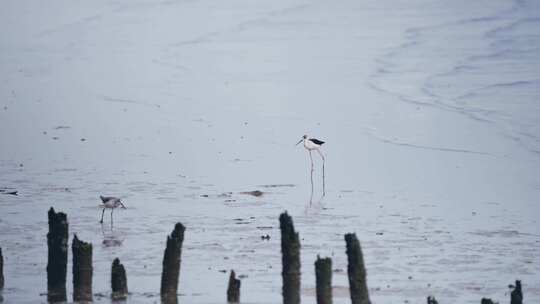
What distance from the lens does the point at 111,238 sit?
16859 millimetres

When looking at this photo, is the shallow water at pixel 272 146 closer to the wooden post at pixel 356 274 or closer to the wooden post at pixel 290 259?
the wooden post at pixel 290 259

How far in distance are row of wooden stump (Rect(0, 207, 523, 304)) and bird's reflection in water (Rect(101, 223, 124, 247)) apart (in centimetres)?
287

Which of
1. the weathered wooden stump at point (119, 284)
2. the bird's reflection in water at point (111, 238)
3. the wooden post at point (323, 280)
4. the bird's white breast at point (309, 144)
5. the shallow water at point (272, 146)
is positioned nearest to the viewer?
the wooden post at point (323, 280)

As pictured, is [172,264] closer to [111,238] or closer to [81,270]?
[81,270]

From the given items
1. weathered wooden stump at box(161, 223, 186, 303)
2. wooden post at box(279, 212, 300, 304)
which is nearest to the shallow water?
weathered wooden stump at box(161, 223, 186, 303)

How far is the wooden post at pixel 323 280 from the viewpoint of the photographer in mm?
10945

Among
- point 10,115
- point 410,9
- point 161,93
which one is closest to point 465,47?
point 410,9

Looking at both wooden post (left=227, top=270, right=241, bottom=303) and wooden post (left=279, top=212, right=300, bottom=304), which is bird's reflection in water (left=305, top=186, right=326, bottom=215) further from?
wooden post (left=279, top=212, right=300, bottom=304)

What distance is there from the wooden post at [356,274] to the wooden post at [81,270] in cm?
305

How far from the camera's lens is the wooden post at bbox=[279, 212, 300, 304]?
11.1 metres

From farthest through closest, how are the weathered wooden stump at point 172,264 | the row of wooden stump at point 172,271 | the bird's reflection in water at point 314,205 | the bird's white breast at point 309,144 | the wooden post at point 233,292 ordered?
the bird's white breast at point 309,144
the bird's reflection in water at point 314,205
the wooden post at point 233,292
the weathered wooden stump at point 172,264
the row of wooden stump at point 172,271

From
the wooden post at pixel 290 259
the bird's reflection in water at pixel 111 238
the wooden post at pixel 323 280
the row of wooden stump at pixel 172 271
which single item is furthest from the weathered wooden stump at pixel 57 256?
the bird's reflection in water at pixel 111 238

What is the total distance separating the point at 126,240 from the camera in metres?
16.8

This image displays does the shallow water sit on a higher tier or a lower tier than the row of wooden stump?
higher
